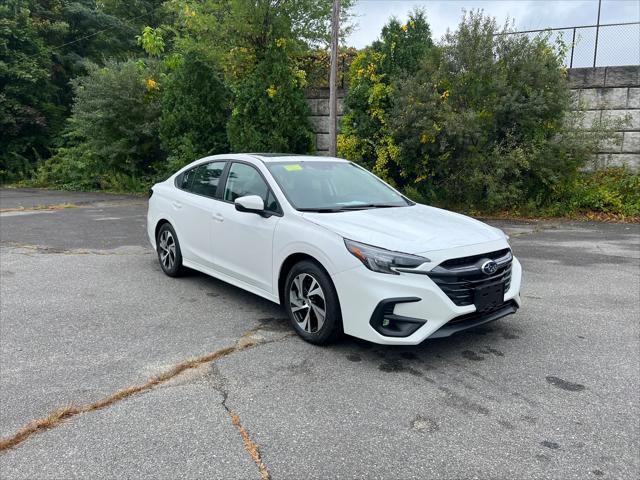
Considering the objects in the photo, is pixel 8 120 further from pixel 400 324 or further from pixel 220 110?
pixel 400 324

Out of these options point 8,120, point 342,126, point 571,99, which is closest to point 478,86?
point 571,99

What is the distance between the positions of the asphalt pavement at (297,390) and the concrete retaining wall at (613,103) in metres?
7.24

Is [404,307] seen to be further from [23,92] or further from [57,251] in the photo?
[23,92]

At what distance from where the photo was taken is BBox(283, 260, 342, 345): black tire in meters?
3.89

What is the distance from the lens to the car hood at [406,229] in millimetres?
3738

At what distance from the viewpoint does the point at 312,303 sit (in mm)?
4082

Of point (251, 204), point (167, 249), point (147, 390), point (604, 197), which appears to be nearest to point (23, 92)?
point (167, 249)

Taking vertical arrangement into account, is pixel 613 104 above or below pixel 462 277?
above

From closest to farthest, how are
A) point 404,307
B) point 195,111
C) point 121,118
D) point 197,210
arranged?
point 404,307, point 197,210, point 195,111, point 121,118

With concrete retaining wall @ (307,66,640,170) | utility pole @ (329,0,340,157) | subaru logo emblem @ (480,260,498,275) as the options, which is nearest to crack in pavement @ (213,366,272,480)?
subaru logo emblem @ (480,260,498,275)

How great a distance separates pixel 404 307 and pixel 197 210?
2.86 m

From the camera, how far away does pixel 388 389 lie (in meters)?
3.40

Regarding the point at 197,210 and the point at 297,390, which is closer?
the point at 297,390

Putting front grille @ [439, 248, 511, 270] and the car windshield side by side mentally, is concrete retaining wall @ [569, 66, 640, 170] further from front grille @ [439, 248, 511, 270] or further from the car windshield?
front grille @ [439, 248, 511, 270]
